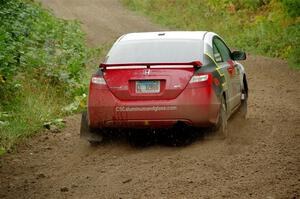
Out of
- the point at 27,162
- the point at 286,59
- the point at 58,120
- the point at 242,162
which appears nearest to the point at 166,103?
the point at 242,162

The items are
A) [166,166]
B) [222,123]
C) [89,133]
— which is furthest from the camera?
[89,133]

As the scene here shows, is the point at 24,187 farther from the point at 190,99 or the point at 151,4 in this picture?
the point at 151,4

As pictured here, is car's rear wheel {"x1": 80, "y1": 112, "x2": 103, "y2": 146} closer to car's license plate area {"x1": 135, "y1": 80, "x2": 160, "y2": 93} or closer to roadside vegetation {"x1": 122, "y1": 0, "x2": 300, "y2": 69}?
car's license plate area {"x1": 135, "y1": 80, "x2": 160, "y2": 93}

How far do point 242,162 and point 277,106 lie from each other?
5.59 meters

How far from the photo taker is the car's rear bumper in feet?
29.2

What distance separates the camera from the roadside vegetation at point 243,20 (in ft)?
72.5

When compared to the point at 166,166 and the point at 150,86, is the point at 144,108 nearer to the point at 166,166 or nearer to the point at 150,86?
the point at 150,86

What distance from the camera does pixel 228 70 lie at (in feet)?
34.2

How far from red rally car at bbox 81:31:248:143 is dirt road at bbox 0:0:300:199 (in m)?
0.43

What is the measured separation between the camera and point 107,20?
100ft

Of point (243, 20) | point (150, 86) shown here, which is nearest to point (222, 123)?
point (150, 86)

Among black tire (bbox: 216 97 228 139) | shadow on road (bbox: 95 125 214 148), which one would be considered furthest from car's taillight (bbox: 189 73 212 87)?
shadow on road (bbox: 95 125 214 148)

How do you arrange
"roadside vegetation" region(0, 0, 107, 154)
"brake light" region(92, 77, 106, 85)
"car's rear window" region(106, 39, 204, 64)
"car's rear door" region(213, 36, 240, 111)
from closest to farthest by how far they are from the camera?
1. "brake light" region(92, 77, 106, 85)
2. "car's rear window" region(106, 39, 204, 64)
3. "car's rear door" region(213, 36, 240, 111)
4. "roadside vegetation" region(0, 0, 107, 154)

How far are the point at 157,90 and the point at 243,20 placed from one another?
20.1m
